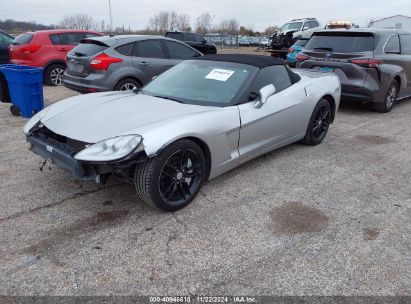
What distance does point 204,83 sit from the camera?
13.9 feet

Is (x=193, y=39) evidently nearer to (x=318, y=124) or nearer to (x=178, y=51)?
(x=178, y=51)

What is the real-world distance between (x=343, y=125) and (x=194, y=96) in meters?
3.80

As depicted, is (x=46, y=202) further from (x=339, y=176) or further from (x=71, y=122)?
(x=339, y=176)

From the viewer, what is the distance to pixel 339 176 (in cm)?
441

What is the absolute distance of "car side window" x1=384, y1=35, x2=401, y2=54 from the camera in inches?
290

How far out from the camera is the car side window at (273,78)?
4230 millimetres

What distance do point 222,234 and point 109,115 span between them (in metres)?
1.59

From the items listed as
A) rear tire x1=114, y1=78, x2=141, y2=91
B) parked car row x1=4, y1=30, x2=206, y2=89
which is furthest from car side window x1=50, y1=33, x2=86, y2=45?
rear tire x1=114, y1=78, x2=141, y2=91

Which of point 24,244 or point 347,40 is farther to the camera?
point 347,40

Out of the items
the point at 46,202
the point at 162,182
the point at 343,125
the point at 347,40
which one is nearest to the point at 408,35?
the point at 347,40

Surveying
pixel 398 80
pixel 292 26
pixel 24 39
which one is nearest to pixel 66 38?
pixel 24 39

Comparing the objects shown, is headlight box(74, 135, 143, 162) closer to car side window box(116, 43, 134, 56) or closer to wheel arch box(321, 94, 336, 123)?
wheel arch box(321, 94, 336, 123)

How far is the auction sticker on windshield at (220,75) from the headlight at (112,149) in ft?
5.17

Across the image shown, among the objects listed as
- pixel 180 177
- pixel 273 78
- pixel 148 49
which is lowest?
pixel 180 177
